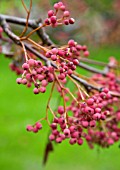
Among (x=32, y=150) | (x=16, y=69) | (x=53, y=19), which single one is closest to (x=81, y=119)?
(x=53, y=19)

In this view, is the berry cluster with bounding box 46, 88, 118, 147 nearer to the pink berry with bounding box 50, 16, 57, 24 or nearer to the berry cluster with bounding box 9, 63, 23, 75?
the pink berry with bounding box 50, 16, 57, 24

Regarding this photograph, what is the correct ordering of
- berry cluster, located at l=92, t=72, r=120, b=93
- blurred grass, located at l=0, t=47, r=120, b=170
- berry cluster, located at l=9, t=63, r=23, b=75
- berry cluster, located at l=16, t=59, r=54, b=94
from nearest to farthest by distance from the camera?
berry cluster, located at l=16, t=59, r=54, b=94, berry cluster, located at l=92, t=72, r=120, b=93, berry cluster, located at l=9, t=63, r=23, b=75, blurred grass, located at l=0, t=47, r=120, b=170

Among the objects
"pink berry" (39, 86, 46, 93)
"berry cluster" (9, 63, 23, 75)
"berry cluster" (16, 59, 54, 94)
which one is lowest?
"pink berry" (39, 86, 46, 93)

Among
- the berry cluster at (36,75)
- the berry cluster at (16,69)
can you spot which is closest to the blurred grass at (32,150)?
the berry cluster at (16,69)

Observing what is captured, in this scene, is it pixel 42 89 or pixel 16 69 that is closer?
pixel 42 89

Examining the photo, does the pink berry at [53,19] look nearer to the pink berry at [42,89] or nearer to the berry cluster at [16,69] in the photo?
the pink berry at [42,89]

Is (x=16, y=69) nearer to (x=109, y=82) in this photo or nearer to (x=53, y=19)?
(x=109, y=82)

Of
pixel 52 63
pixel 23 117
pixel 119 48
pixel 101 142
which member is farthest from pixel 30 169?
pixel 119 48

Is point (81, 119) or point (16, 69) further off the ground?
point (16, 69)

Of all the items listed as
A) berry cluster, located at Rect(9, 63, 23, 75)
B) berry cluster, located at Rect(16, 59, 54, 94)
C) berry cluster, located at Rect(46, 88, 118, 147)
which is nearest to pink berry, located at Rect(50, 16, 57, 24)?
berry cluster, located at Rect(16, 59, 54, 94)
